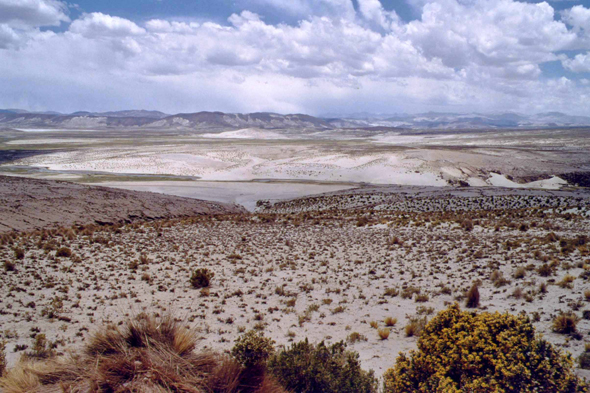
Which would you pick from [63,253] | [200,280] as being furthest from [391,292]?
[63,253]

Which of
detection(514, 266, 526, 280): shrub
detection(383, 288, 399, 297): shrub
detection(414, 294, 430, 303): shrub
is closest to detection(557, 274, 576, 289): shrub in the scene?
detection(514, 266, 526, 280): shrub

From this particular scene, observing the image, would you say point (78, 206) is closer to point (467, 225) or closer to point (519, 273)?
point (467, 225)

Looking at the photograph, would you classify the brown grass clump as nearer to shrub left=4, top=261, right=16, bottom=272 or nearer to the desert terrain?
the desert terrain

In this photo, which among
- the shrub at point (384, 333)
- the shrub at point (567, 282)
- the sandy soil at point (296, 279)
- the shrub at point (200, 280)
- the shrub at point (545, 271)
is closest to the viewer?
the shrub at point (384, 333)

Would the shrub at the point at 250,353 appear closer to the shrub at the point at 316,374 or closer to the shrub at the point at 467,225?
the shrub at the point at 316,374

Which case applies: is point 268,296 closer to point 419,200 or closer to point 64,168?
point 419,200

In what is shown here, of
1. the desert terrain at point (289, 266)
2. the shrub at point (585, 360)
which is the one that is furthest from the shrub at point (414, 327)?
the shrub at point (585, 360)
